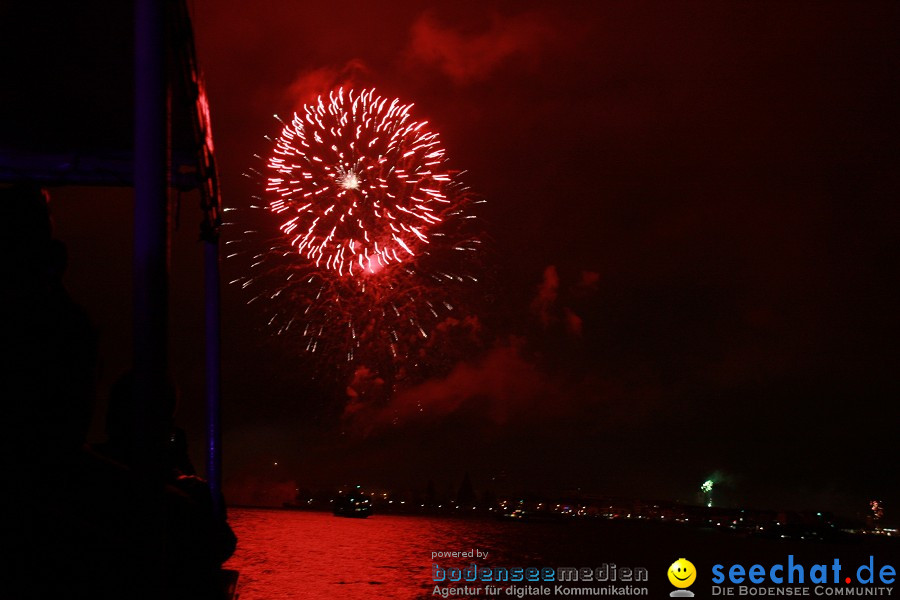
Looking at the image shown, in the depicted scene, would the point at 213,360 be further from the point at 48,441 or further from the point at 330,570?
the point at 330,570

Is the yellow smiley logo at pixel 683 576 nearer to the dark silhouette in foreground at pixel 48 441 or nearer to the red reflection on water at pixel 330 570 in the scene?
the red reflection on water at pixel 330 570

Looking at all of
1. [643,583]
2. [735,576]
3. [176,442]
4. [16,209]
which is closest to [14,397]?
[16,209]

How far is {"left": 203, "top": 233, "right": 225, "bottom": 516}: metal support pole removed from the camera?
25.6 feet

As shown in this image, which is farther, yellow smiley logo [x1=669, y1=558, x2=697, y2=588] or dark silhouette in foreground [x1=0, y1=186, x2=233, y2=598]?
yellow smiley logo [x1=669, y1=558, x2=697, y2=588]

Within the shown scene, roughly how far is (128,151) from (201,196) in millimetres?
972

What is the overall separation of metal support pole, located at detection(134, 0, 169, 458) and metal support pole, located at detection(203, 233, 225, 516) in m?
4.70

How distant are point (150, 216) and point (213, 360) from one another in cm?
519

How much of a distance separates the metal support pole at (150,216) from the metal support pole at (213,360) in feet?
15.4

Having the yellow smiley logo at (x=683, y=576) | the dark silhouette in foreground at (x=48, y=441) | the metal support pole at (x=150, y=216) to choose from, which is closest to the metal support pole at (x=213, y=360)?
the metal support pole at (x=150, y=216)

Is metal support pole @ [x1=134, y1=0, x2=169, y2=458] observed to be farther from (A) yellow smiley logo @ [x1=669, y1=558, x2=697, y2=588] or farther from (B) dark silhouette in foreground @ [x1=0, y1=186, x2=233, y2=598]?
(A) yellow smiley logo @ [x1=669, y1=558, x2=697, y2=588]

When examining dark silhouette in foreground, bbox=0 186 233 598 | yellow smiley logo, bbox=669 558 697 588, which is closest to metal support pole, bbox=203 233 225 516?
dark silhouette in foreground, bbox=0 186 233 598

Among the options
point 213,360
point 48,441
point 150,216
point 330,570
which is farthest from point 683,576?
point 48,441

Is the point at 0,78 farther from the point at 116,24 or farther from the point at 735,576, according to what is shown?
the point at 735,576

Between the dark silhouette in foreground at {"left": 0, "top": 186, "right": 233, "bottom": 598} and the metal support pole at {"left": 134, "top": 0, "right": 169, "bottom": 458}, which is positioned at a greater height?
the metal support pole at {"left": 134, "top": 0, "right": 169, "bottom": 458}
